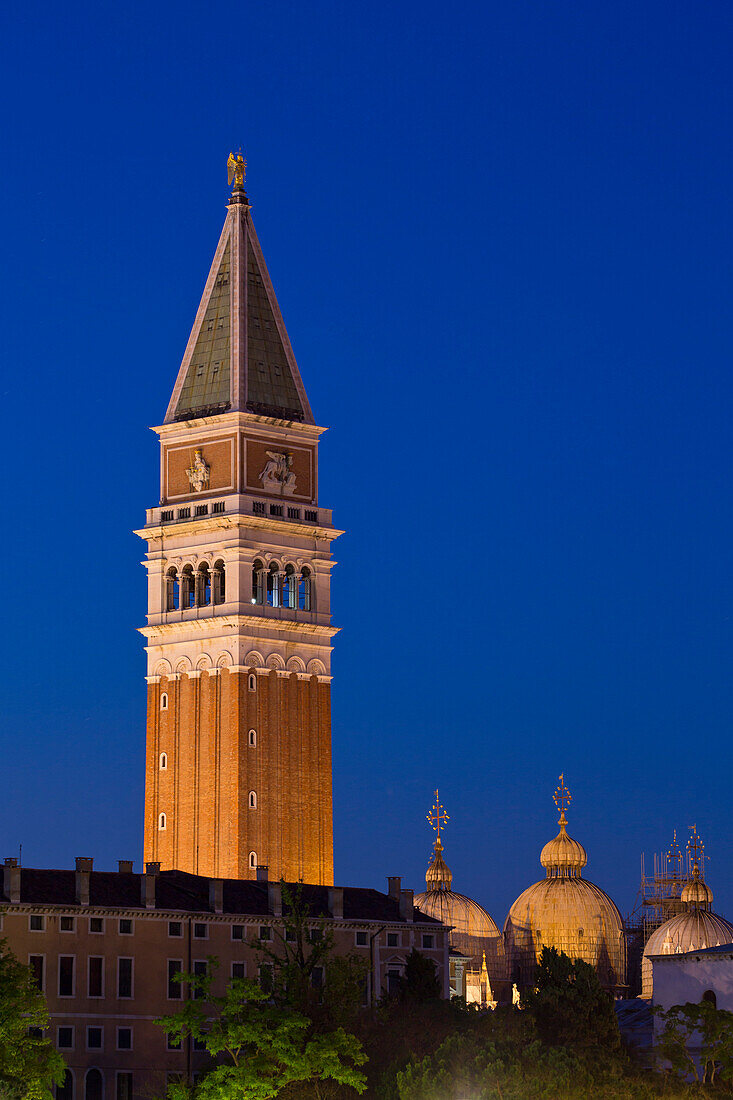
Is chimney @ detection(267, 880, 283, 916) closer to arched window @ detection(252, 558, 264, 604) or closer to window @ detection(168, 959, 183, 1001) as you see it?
window @ detection(168, 959, 183, 1001)

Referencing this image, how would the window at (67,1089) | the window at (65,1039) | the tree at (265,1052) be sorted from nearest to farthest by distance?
the tree at (265,1052) < the window at (67,1089) < the window at (65,1039)

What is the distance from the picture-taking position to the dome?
142 meters

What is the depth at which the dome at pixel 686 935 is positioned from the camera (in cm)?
14175

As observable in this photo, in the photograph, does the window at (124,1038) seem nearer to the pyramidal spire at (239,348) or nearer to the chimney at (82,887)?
the chimney at (82,887)

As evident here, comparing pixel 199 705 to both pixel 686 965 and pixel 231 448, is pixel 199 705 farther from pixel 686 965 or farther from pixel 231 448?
pixel 686 965

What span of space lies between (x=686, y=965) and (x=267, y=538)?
108ft

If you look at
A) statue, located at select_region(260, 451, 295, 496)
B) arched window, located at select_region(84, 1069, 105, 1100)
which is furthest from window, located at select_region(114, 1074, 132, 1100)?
statue, located at select_region(260, 451, 295, 496)

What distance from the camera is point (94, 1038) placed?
106750 mm

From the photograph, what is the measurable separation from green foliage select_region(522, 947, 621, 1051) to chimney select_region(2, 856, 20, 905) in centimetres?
2040

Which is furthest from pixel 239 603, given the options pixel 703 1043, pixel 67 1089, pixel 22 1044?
pixel 22 1044

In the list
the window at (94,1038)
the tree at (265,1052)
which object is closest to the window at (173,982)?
the window at (94,1038)

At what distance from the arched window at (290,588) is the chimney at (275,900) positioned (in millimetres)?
25399

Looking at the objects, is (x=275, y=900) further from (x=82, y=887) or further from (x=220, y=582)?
(x=220, y=582)

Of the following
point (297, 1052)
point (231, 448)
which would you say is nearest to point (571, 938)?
point (231, 448)
